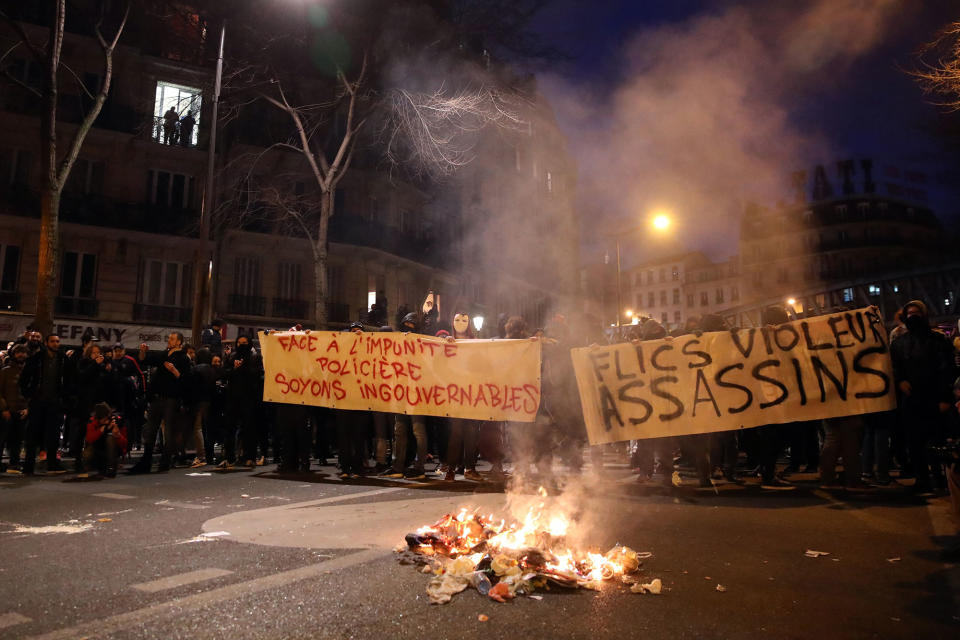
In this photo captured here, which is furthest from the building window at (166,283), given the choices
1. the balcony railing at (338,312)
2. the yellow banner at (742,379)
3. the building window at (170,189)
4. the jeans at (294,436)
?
the yellow banner at (742,379)

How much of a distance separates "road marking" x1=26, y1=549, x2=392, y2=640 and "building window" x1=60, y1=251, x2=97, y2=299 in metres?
24.7

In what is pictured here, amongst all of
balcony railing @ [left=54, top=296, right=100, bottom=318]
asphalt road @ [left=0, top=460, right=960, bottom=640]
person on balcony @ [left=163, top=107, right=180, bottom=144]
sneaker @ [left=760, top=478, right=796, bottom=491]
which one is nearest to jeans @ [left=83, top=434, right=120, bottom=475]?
asphalt road @ [left=0, top=460, right=960, bottom=640]

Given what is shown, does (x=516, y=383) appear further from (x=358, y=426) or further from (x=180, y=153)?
(x=180, y=153)

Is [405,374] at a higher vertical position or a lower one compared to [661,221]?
lower

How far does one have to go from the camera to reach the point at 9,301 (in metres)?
22.4

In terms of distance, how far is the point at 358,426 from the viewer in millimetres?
8062

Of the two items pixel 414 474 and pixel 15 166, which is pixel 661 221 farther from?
pixel 15 166

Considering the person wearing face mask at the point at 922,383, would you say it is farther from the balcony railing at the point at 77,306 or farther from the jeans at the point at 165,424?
the balcony railing at the point at 77,306

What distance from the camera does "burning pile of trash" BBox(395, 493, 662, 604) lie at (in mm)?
3264

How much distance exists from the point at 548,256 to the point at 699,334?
1530cm

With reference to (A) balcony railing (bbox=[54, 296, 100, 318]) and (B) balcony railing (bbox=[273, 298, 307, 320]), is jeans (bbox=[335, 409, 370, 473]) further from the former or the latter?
(A) balcony railing (bbox=[54, 296, 100, 318])

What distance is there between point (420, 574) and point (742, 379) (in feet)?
14.3

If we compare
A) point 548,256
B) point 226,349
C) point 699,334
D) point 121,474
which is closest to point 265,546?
point 699,334

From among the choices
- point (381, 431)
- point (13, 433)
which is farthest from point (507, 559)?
point (13, 433)
